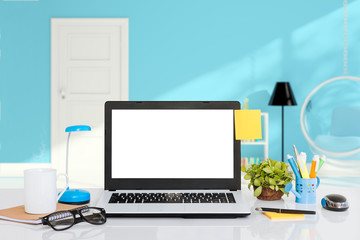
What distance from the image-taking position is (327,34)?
4.76 metres

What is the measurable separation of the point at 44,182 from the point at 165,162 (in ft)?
1.28

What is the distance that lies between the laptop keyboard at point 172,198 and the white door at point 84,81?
12.0 ft

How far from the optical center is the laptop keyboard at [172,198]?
3.74 ft

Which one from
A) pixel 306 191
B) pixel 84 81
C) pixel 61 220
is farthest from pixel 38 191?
pixel 84 81

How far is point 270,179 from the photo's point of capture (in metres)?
1.24

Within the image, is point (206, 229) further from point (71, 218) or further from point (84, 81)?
point (84, 81)

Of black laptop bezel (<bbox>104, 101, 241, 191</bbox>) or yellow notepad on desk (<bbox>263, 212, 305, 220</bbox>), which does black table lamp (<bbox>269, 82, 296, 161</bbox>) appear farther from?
yellow notepad on desk (<bbox>263, 212, 305, 220</bbox>)

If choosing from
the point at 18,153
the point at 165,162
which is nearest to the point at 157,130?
the point at 165,162

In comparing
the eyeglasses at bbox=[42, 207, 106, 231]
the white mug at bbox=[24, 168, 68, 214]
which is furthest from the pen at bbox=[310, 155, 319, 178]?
the white mug at bbox=[24, 168, 68, 214]

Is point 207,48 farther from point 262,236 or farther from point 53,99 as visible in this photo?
A: point 262,236

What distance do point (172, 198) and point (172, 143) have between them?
0.68ft

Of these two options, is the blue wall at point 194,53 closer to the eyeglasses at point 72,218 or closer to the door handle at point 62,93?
the door handle at point 62,93

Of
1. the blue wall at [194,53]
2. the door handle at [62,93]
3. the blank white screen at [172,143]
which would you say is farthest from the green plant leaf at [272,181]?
the door handle at [62,93]

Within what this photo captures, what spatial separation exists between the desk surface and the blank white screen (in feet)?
0.78
